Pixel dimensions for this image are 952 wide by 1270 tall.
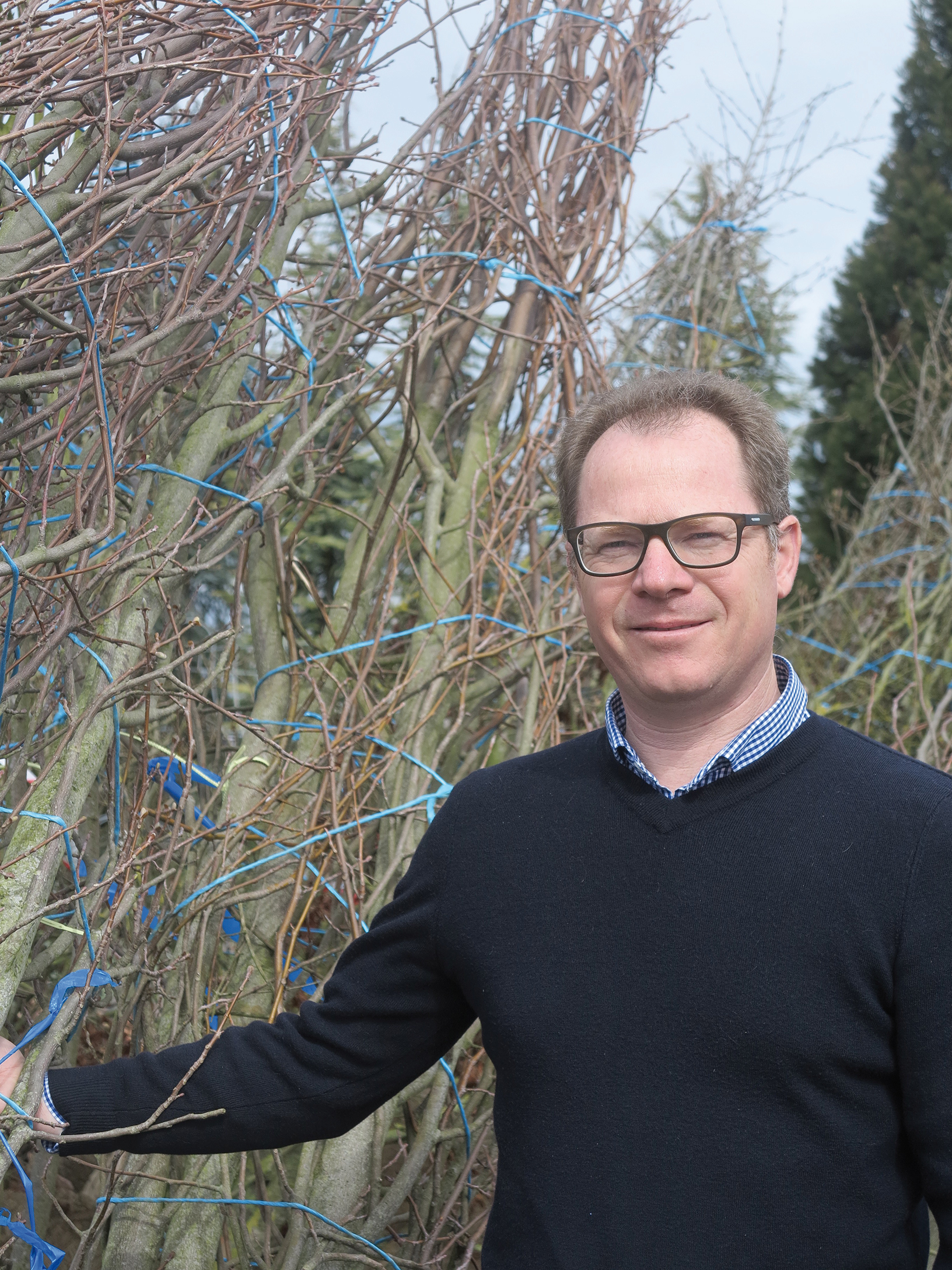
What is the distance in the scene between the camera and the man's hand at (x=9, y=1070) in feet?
5.45

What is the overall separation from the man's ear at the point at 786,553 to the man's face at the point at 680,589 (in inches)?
0.7

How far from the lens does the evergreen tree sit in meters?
10.0

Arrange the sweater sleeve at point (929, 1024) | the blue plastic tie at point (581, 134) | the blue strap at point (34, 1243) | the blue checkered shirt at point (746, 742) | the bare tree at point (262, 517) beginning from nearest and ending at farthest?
the sweater sleeve at point (929, 1024) < the blue checkered shirt at point (746, 742) < the blue strap at point (34, 1243) < the bare tree at point (262, 517) < the blue plastic tie at point (581, 134)

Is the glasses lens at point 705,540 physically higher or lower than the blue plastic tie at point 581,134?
lower

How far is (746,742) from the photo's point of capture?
4.99ft

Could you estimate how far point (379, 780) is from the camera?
2.75 metres

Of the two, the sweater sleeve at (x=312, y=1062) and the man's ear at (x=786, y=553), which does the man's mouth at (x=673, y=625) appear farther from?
the sweater sleeve at (x=312, y=1062)

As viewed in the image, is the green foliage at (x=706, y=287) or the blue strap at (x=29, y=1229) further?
the green foliage at (x=706, y=287)

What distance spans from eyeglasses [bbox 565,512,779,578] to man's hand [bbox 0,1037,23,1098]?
3.66 ft

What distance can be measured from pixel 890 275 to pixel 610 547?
34.2ft

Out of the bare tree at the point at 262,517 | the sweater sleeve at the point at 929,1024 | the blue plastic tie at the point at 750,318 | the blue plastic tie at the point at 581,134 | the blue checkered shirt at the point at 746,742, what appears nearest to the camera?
the sweater sleeve at the point at 929,1024

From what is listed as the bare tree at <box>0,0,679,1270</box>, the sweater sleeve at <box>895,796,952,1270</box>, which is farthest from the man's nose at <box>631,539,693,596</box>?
the bare tree at <box>0,0,679,1270</box>

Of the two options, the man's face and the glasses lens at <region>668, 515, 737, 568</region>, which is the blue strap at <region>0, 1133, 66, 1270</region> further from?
the glasses lens at <region>668, 515, 737, 568</region>

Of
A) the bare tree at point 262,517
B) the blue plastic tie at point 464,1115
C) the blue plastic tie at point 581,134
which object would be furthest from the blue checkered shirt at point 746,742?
the blue plastic tie at point 581,134
